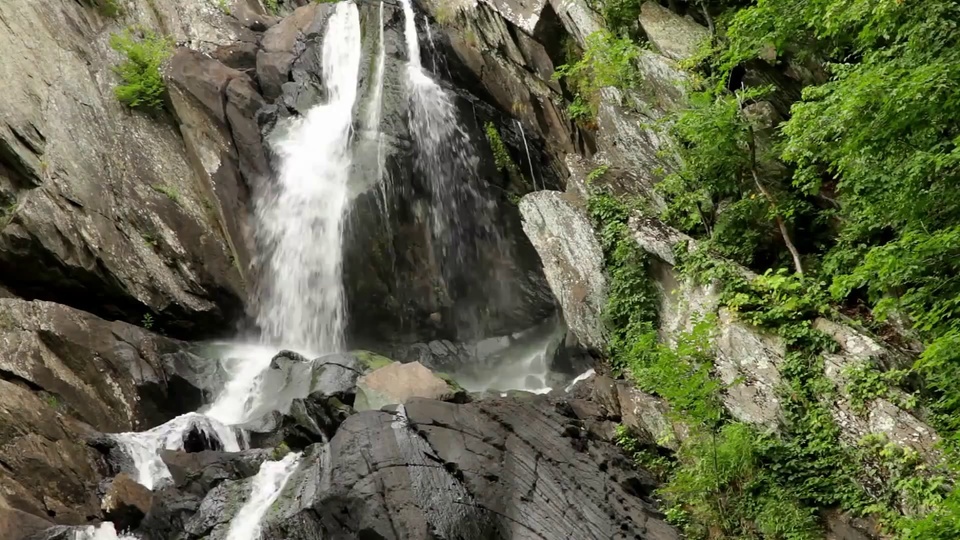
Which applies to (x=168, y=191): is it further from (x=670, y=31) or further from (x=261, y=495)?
(x=670, y=31)

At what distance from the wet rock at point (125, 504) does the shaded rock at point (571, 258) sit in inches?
316

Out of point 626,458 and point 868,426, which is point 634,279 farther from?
point 868,426

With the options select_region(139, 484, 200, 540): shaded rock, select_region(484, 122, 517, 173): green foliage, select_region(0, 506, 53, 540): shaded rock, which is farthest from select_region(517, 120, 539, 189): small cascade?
select_region(0, 506, 53, 540): shaded rock

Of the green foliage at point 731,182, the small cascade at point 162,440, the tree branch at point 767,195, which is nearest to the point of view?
the tree branch at point 767,195

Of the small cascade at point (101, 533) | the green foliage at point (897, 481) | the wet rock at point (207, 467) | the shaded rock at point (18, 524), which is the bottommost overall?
the small cascade at point (101, 533)

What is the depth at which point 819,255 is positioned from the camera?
10078 mm

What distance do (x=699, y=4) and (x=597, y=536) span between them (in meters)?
12.3

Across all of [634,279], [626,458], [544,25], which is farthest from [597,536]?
[544,25]

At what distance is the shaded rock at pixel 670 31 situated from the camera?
14.2 metres

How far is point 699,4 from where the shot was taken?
1461 centimetres

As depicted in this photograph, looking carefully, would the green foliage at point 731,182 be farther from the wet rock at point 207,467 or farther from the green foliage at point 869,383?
the wet rock at point 207,467

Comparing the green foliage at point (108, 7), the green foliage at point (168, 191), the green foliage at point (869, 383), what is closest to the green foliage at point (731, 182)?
the green foliage at point (869, 383)

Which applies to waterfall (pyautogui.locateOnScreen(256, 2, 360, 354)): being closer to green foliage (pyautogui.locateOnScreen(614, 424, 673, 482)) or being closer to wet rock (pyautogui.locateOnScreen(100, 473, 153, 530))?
wet rock (pyautogui.locateOnScreen(100, 473, 153, 530))

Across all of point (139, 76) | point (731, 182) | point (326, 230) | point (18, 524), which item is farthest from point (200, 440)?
point (139, 76)
